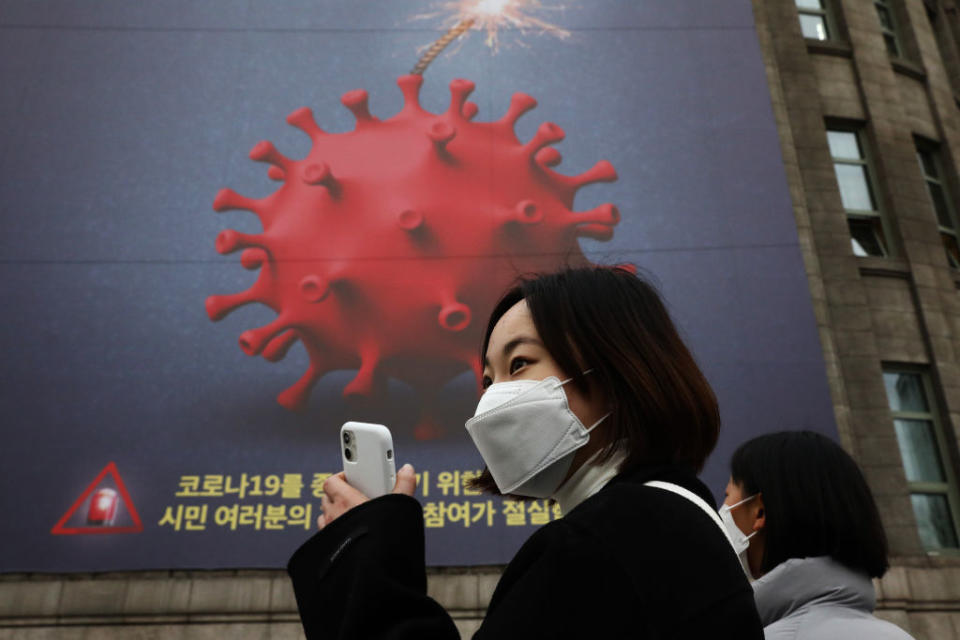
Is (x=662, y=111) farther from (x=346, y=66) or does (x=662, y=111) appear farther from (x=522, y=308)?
(x=522, y=308)

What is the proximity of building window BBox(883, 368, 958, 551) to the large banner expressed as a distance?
165 cm

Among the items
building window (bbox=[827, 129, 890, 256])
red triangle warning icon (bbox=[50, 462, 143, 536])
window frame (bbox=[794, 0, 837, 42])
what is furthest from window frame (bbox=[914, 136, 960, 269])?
red triangle warning icon (bbox=[50, 462, 143, 536])

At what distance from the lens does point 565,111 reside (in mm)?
10094

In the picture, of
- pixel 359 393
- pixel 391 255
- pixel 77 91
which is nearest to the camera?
pixel 359 393

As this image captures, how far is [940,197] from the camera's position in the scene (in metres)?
11.8

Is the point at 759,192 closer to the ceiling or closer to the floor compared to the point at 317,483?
closer to the ceiling

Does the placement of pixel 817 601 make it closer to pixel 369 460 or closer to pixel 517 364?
pixel 517 364

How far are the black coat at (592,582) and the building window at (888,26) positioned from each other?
533 inches

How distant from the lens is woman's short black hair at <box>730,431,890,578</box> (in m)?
2.12

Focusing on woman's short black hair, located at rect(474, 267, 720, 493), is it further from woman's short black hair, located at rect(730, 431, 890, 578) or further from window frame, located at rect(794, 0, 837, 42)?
window frame, located at rect(794, 0, 837, 42)

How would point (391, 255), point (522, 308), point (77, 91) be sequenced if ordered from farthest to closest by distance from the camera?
point (77, 91), point (391, 255), point (522, 308)

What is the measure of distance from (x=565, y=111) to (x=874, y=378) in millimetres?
4916

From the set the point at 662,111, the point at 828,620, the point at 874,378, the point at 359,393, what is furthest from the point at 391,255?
the point at 828,620

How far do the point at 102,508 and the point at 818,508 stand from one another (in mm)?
7608
